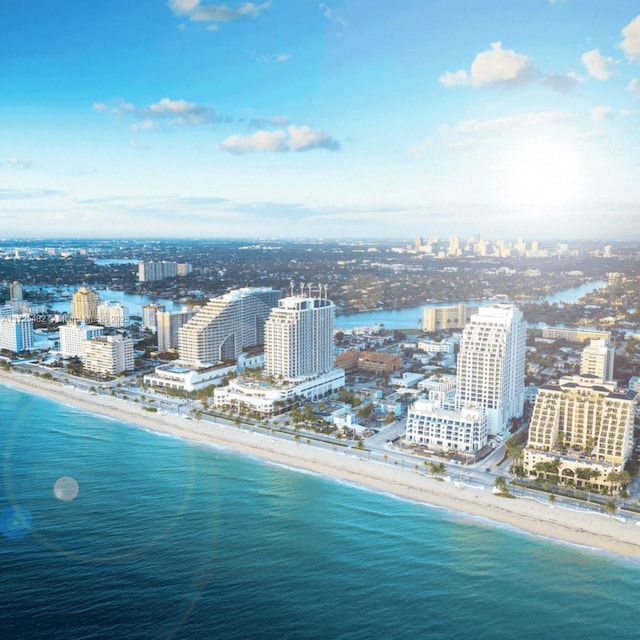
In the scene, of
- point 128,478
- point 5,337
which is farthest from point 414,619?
point 5,337

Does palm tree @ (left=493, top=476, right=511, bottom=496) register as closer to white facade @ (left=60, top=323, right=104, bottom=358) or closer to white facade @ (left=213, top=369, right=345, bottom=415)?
white facade @ (left=213, top=369, right=345, bottom=415)

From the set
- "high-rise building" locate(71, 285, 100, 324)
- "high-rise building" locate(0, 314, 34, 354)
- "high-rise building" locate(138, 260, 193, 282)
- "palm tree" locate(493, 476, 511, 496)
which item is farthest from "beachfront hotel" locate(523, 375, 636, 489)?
"high-rise building" locate(138, 260, 193, 282)

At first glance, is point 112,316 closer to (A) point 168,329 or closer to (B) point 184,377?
(A) point 168,329

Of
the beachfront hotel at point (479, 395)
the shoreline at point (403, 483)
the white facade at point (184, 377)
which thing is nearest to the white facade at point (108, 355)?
the white facade at point (184, 377)

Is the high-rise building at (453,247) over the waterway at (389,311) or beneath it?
over

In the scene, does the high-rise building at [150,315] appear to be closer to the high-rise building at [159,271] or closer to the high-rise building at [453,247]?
the high-rise building at [453,247]

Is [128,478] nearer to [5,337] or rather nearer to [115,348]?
[115,348]
